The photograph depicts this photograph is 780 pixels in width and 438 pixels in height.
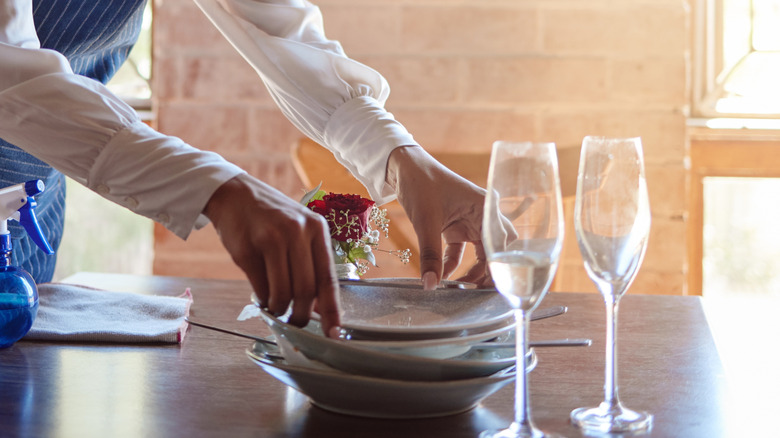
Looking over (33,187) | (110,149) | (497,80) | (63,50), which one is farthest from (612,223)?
(497,80)

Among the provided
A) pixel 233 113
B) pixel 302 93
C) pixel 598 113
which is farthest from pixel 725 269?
pixel 302 93

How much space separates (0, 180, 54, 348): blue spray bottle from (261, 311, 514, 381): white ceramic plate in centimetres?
32

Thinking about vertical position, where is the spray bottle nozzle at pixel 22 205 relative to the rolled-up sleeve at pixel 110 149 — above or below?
below

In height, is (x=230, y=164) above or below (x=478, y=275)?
above

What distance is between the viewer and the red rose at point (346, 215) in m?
0.89

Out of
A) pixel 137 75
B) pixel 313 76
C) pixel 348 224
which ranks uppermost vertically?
pixel 137 75

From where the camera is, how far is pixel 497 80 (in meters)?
2.09

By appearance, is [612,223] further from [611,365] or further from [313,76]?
[313,76]

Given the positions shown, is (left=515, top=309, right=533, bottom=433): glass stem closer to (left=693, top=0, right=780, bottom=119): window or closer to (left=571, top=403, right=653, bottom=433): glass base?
(left=571, top=403, right=653, bottom=433): glass base

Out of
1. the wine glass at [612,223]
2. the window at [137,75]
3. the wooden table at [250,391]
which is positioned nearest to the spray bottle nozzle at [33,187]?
the wooden table at [250,391]

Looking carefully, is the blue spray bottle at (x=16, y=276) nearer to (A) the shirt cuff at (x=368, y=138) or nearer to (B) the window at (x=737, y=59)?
(A) the shirt cuff at (x=368, y=138)

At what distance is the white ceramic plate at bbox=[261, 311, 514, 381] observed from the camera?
0.59 metres

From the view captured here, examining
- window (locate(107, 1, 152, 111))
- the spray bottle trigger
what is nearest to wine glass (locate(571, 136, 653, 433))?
the spray bottle trigger

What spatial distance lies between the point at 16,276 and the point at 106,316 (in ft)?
0.47
